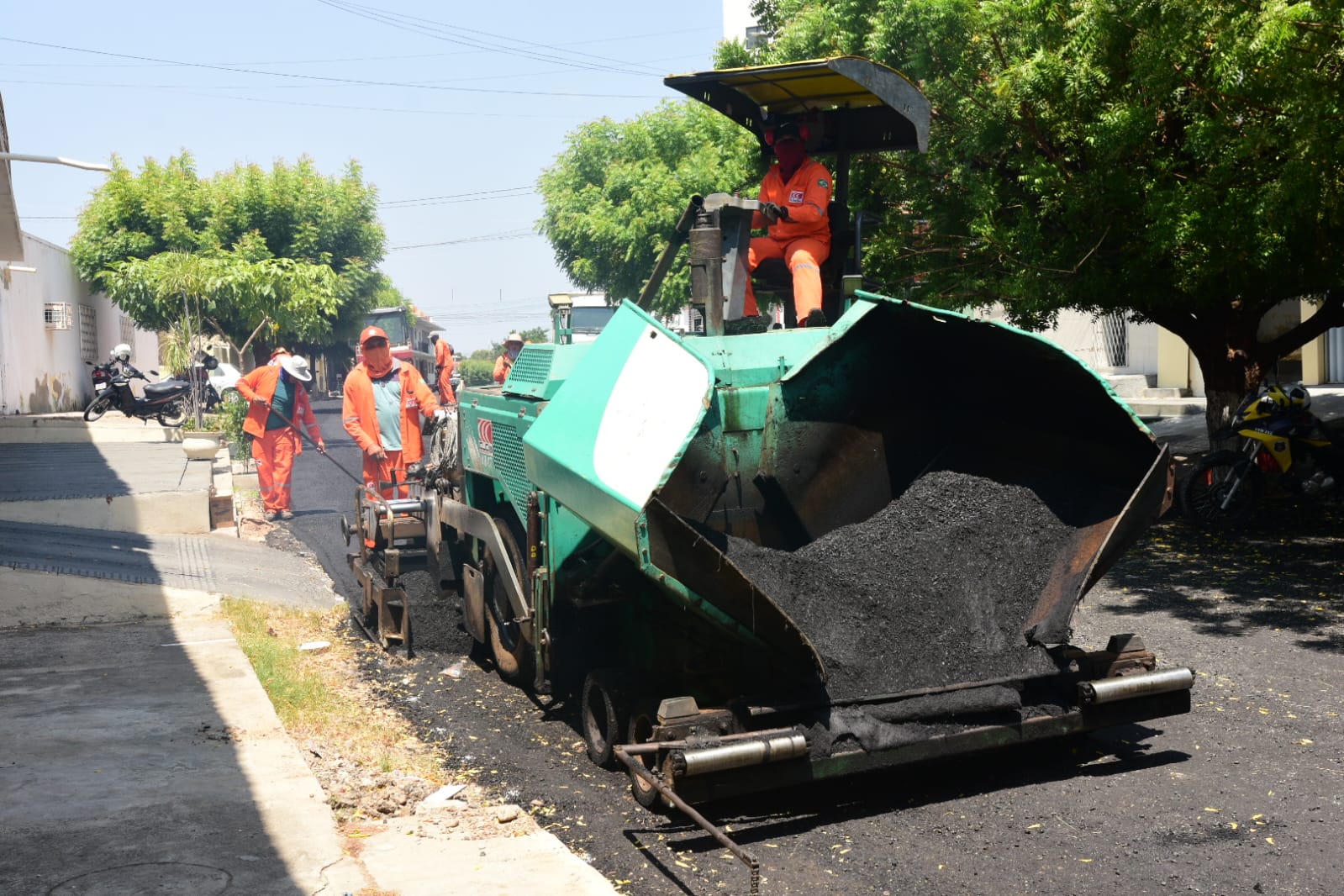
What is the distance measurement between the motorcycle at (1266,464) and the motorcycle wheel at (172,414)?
17.1 metres

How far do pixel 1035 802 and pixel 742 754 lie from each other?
116 cm

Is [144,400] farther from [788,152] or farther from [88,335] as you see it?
[788,152]

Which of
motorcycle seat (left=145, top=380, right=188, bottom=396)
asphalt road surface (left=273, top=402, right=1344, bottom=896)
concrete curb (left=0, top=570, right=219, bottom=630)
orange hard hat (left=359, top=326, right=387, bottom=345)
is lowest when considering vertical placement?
asphalt road surface (left=273, top=402, right=1344, bottom=896)

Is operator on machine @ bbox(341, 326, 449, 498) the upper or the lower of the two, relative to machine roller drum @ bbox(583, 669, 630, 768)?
upper

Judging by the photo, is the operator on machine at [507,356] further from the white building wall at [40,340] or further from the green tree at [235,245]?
the green tree at [235,245]

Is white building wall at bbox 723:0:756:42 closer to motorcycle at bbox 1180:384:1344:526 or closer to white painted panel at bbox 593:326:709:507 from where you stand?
motorcycle at bbox 1180:384:1344:526

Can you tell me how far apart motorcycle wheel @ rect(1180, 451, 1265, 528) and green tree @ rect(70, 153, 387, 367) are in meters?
20.8

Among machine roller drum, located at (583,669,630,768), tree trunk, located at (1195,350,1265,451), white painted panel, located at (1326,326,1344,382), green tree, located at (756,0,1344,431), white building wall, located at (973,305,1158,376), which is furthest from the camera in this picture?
white building wall, located at (973,305,1158,376)

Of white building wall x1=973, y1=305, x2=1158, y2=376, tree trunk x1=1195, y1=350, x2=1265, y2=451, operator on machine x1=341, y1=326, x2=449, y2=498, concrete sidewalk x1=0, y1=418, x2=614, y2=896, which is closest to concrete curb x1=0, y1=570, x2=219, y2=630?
concrete sidewalk x1=0, y1=418, x2=614, y2=896

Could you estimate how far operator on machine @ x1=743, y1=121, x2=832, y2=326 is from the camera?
20.5ft

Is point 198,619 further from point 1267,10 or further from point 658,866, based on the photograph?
point 1267,10

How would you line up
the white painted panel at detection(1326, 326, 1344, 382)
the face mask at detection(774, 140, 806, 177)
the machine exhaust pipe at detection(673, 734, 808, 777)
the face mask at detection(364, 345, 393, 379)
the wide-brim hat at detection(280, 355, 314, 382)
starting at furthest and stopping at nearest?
the white painted panel at detection(1326, 326, 1344, 382)
the wide-brim hat at detection(280, 355, 314, 382)
the face mask at detection(364, 345, 393, 379)
the face mask at detection(774, 140, 806, 177)
the machine exhaust pipe at detection(673, 734, 808, 777)

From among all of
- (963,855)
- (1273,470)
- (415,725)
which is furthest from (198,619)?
(1273,470)

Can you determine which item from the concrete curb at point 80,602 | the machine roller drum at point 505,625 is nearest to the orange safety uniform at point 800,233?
the machine roller drum at point 505,625
